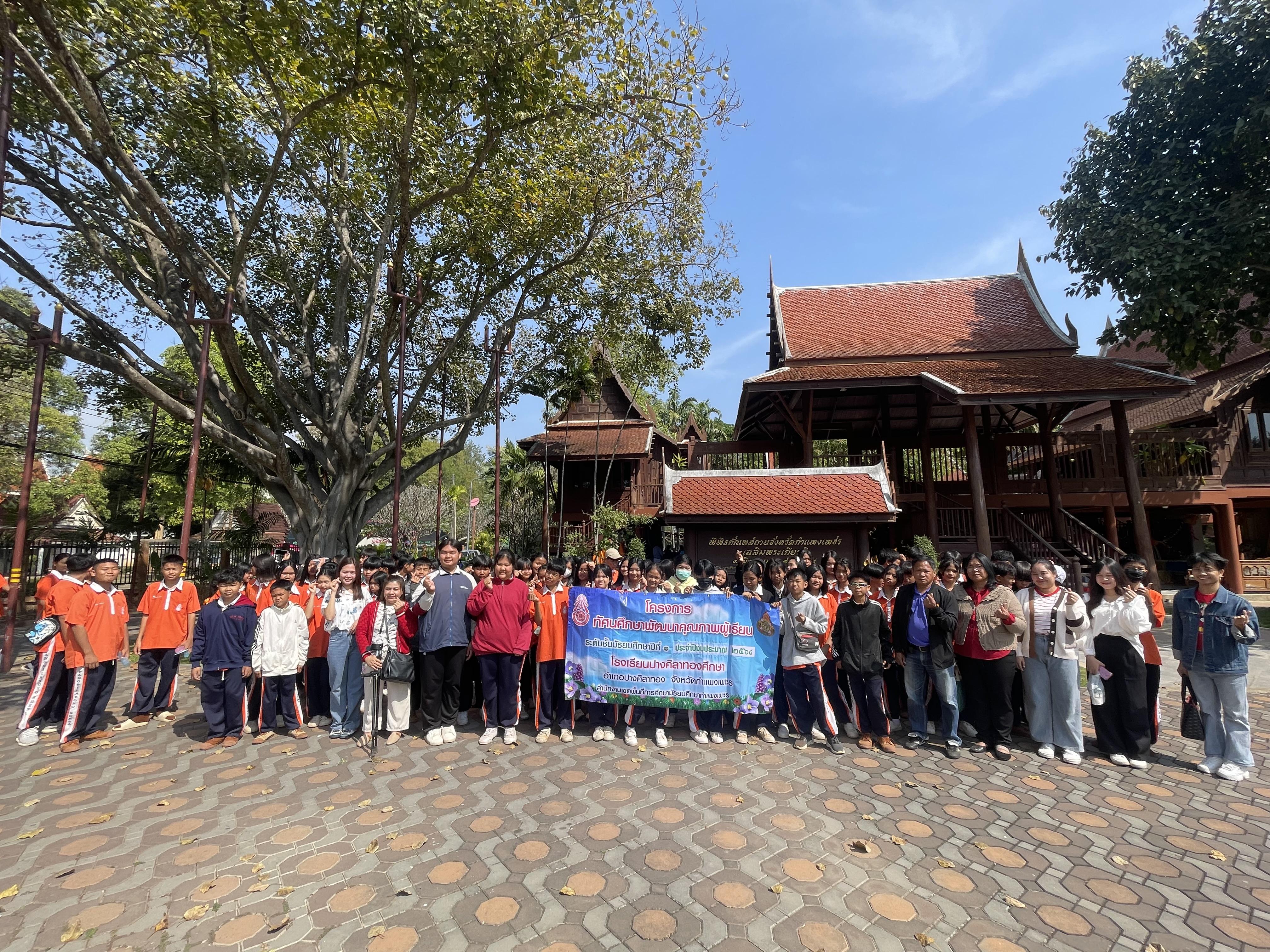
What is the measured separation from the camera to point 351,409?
1377cm

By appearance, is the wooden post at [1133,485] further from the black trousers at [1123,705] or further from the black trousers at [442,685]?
the black trousers at [442,685]

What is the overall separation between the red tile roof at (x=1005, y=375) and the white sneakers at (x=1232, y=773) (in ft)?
30.7

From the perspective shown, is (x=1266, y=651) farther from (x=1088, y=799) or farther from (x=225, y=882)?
(x=225, y=882)

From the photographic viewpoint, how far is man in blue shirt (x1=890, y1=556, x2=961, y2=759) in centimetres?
496

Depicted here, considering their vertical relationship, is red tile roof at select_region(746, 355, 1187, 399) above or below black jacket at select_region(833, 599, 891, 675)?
above

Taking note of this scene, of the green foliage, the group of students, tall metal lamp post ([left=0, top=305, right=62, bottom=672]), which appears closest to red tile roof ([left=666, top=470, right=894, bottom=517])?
the green foliage

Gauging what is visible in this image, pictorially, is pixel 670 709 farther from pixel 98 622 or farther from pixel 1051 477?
pixel 1051 477

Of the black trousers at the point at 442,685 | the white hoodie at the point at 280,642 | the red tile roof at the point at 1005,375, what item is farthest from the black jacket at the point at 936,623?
the red tile roof at the point at 1005,375

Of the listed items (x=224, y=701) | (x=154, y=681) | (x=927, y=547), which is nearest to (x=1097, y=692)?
(x=927, y=547)

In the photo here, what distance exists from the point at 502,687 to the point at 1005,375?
557 inches

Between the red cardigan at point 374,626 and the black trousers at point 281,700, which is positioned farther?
the black trousers at point 281,700

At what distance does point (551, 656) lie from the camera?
5547 millimetres

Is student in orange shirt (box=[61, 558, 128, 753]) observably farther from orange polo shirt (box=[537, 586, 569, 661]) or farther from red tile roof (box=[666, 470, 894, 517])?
red tile roof (box=[666, 470, 894, 517])

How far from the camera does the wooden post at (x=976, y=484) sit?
12.8m
